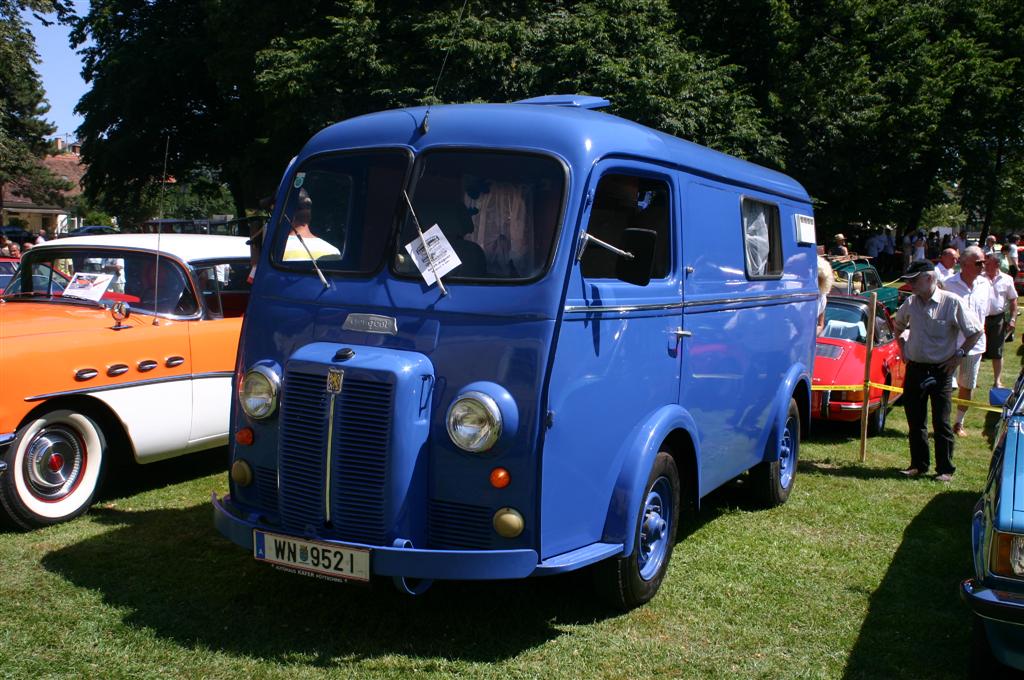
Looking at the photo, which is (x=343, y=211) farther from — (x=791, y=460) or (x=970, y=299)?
(x=970, y=299)

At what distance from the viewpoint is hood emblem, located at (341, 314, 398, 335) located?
4617mm

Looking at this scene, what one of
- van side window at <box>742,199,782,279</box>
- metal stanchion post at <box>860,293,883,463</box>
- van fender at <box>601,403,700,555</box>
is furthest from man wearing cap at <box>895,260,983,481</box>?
van fender at <box>601,403,700,555</box>

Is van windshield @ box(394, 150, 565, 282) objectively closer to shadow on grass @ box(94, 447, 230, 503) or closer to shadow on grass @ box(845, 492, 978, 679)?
shadow on grass @ box(845, 492, 978, 679)

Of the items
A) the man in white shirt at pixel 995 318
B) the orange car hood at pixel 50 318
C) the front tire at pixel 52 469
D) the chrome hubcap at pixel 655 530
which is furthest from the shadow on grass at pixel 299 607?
the man in white shirt at pixel 995 318

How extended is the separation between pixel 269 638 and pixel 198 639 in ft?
1.13

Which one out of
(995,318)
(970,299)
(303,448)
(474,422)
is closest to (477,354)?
(474,422)

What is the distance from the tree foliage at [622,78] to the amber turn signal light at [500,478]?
1499cm

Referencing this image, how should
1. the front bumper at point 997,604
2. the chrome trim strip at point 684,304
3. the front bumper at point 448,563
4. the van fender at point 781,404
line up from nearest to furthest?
the front bumper at point 997,604
the front bumper at point 448,563
the chrome trim strip at point 684,304
the van fender at point 781,404

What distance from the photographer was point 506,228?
466 centimetres

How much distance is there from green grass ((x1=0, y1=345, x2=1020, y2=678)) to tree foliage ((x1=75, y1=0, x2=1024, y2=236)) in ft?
45.7

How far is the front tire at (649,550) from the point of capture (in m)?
4.82

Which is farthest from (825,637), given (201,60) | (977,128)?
(977,128)

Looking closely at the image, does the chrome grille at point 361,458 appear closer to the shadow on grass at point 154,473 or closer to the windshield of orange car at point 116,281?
the shadow on grass at point 154,473

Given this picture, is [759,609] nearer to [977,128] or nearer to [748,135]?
[748,135]
